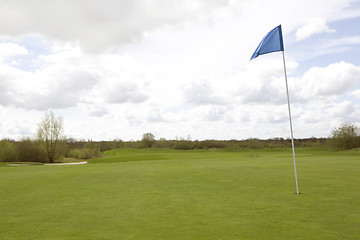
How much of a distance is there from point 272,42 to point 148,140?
8822 centimetres

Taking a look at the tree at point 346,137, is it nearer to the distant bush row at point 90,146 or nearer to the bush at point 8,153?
the distant bush row at point 90,146

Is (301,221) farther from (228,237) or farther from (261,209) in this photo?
(228,237)

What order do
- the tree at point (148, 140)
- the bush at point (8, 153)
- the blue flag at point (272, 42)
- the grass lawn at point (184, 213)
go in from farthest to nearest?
1. the tree at point (148, 140)
2. the bush at point (8, 153)
3. the blue flag at point (272, 42)
4. the grass lawn at point (184, 213)

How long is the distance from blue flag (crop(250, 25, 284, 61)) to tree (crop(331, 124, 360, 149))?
184ft

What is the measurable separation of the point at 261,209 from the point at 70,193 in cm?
746

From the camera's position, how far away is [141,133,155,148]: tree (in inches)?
3893

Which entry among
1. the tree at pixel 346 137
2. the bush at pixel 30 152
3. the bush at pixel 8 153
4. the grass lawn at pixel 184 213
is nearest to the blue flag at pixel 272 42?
the grass lawn at pixel 184 213

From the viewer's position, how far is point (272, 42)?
41.7 ft

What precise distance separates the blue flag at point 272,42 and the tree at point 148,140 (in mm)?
Result: 87893

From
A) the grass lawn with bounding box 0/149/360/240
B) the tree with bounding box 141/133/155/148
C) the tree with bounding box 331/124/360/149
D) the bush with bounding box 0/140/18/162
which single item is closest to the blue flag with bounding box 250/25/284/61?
the grass lawn with bounding box 0/149/360/240

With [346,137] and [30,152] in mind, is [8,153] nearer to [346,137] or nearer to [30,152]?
[30,152]

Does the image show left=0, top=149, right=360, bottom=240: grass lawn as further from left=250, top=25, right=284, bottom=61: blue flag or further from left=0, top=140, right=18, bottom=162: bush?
left=0, top=140, right=18, bottom=162: bush

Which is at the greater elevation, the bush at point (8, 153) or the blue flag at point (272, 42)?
the blue flag at point (272, 42)

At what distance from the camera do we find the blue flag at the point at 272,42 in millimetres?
12633
